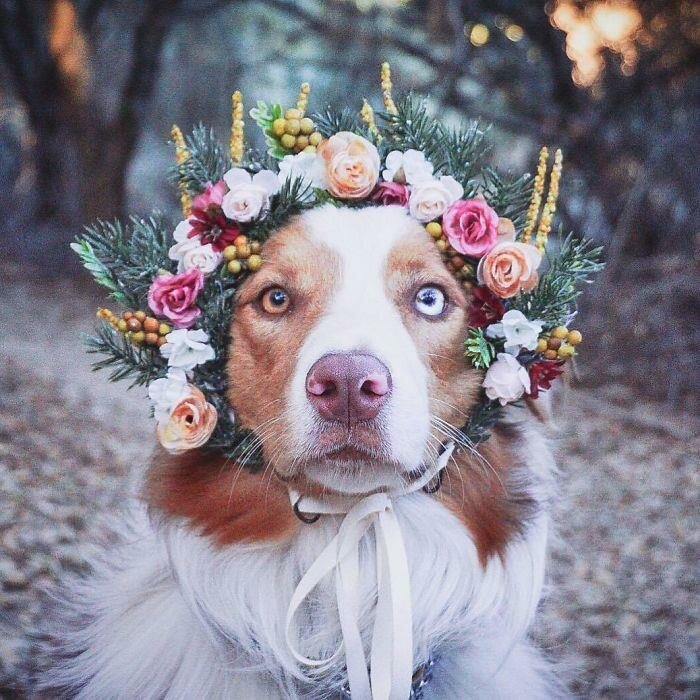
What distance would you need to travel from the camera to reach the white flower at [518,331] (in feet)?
8.05

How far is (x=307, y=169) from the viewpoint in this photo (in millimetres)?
2545

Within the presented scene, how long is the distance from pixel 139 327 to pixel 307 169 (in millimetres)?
710

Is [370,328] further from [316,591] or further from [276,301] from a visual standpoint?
[316,591]

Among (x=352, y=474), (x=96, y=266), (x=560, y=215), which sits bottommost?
(x=352, y=474)

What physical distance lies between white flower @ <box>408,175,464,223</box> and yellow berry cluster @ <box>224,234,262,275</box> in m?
0.51

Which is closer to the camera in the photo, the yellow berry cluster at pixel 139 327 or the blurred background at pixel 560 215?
the yellow berry cluster at pixel 139 327

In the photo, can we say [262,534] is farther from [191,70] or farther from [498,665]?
[191,70]

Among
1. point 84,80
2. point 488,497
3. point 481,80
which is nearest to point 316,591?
point 488,497

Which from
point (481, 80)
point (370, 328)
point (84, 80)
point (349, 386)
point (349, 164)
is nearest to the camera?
point (349, 386)

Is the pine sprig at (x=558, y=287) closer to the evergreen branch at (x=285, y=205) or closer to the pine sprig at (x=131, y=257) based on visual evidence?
the evergreen branch at (x=285, y=205)

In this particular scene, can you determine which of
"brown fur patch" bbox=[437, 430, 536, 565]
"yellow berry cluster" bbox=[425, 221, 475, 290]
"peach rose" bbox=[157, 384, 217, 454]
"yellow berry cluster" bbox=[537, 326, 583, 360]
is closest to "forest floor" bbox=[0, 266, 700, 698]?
"brown fur patch" bbox=[437, 430, 536, 565]

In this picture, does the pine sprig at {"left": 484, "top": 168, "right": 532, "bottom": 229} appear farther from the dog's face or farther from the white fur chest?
the white fur chest

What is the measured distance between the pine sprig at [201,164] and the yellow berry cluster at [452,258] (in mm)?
698

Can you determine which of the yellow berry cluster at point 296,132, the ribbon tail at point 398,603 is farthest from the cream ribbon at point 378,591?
the yellow berry cluster at point 296,132
